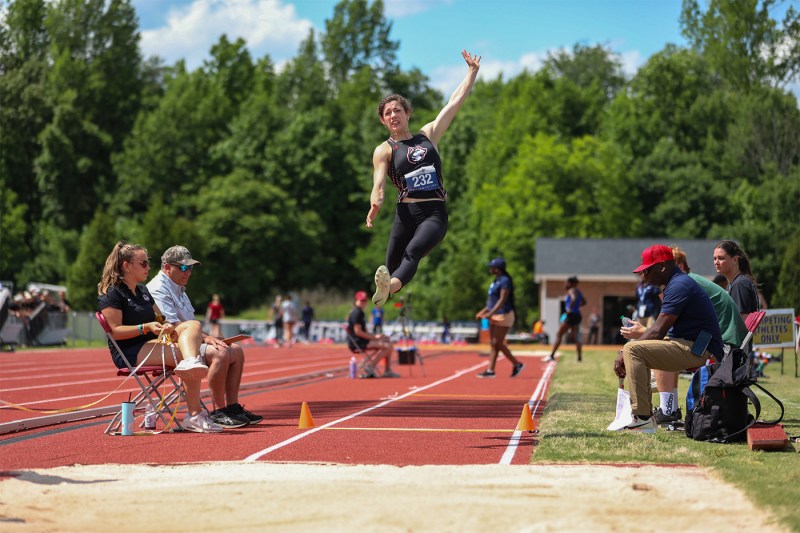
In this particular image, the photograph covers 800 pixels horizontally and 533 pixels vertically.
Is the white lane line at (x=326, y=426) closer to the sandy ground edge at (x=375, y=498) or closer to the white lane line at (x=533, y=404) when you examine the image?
the sandy ground edge at (x=375, y=498)

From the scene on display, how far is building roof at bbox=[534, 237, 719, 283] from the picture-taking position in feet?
147

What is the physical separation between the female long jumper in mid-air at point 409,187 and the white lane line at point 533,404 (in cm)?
154

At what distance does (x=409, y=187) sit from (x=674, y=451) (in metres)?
2.94

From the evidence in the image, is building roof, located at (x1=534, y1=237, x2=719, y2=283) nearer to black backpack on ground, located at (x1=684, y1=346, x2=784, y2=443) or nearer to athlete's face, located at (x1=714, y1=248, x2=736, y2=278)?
athlete's face, located at (x1=714, y1=248, x2=736, y2=278)

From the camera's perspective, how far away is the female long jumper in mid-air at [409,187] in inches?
327

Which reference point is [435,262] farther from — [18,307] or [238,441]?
[238,441]

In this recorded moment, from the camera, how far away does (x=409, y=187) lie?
844 centimetres

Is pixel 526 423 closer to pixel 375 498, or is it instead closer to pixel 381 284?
pixel 381 284

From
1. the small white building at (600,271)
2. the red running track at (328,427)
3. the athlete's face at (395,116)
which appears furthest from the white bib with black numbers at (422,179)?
the small white building at (600,271)

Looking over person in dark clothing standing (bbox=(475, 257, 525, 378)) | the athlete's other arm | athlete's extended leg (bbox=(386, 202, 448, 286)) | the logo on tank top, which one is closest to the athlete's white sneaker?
athlete's extended leg (bbox=(386, 202, 448, 286))

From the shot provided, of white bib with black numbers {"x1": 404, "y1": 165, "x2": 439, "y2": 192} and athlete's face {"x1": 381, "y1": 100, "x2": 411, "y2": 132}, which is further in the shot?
athlete's face {"x1": 381, "y1": 100, "x2": 411, "y2": 132}

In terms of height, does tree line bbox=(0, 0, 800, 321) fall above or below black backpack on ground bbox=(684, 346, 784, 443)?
above

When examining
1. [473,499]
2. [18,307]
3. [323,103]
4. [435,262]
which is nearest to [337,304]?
[435,262]

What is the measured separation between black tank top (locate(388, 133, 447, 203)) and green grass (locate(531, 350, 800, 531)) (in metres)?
2.21
